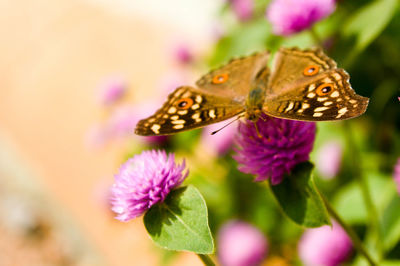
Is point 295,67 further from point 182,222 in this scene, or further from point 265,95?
point 182,222

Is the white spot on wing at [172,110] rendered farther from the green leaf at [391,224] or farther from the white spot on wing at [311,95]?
the green leaf at [391,224]

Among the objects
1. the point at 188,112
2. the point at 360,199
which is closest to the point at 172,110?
the point at 188,112

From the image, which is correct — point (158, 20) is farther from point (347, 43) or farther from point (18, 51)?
point (347, 43)

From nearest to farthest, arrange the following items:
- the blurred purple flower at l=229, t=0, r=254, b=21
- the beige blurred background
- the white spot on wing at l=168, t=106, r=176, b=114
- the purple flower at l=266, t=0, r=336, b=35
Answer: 1. the white spot on wing at l=168, t=106, r=176, b=114
2. the purple flower at l=266, t=0, r=336, b=35
3. the blurred purple flower at l=229, t=0, r=254, b=21
4. the beige blurred background

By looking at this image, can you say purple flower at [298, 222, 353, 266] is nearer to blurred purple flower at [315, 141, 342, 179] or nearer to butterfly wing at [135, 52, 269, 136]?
blurred purple flower at [315, 141, 342, 179]

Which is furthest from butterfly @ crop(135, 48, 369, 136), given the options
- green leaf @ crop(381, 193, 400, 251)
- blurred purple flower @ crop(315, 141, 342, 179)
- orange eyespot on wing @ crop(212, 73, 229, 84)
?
blurred purple flower @ crop(315, 141, 342, 179)

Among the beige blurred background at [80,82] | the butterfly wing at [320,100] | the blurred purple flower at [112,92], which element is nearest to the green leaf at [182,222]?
the butterfly wing at [320,100]
